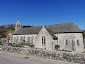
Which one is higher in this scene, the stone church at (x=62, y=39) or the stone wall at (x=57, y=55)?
the stone church at (x=62, y=39)

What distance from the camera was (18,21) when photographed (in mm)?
47219

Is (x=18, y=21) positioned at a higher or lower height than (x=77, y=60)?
higher

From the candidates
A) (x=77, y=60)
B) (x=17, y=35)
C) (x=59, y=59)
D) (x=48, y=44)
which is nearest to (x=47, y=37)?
(x=48, y=44)

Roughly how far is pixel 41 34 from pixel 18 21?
2762 cm

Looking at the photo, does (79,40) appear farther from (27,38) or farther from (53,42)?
(27,38)

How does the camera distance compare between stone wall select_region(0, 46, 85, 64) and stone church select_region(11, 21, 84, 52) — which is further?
stone church select_region(11, 21, 84, 52)

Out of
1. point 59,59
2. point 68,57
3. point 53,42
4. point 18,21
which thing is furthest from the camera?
point 18,21

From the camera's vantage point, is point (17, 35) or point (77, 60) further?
point (17, 35)

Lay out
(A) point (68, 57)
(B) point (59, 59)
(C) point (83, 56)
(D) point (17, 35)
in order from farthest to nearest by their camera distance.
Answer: (D) point (17, 35) < (B) point (59, 59) < (A) point (68, 57) < (C) point (83, 56)

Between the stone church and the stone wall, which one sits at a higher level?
the stone church

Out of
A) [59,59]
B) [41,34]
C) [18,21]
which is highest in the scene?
[18,21]

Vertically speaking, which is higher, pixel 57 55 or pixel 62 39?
pixel 62 39

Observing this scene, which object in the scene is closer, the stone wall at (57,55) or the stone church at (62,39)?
the stone wall at (57,55)

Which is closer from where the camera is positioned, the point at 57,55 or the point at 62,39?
the point at 57,55
